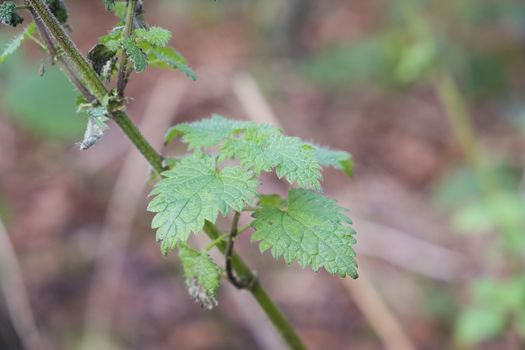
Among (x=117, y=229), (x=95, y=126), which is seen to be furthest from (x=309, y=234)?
(x=117, y=229)

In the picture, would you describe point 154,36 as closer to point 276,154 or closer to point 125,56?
point 125,56

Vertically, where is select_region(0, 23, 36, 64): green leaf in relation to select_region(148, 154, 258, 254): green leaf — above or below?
above

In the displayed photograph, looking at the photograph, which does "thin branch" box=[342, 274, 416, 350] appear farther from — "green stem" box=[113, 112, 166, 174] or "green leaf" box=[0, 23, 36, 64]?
"green leaf" box=[0, 23, 36, 64]

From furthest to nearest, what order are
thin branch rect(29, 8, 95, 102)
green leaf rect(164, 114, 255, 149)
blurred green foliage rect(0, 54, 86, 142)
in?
blurred green foliage rect(0, 54, 86, 142) < green leaf rect(164, 114, 255, 149) < thin branch rect(29, 8, 95, 102)

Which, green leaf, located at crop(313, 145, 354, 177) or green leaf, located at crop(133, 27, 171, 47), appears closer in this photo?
green leaf, located at crop(133, 27, 171, 47)

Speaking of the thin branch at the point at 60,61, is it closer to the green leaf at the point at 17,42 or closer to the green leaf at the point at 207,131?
the green leaf at the point at 17,42

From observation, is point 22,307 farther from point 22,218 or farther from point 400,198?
point 400,198

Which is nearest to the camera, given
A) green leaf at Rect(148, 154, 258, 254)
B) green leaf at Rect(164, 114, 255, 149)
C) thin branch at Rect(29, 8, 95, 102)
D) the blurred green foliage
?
green leaf at Rect(148, 154, 258, 254)

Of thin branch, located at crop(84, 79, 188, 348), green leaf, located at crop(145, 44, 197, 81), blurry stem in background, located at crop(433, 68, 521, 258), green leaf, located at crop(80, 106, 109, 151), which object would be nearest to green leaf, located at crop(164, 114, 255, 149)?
green leaf, located at crop(145, 44, 197, 81)
